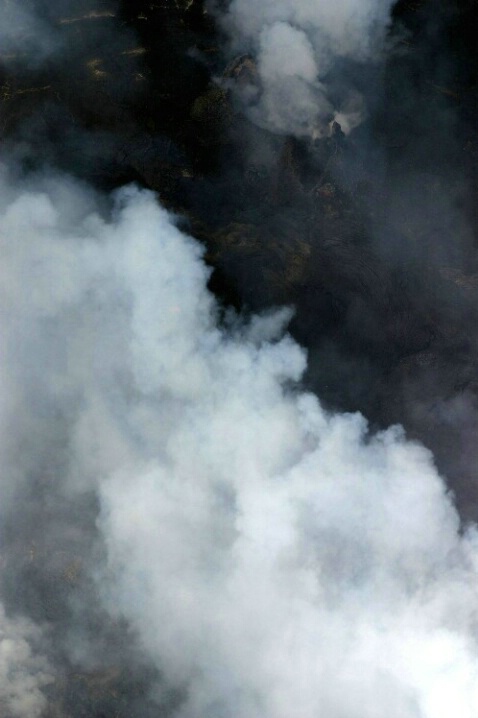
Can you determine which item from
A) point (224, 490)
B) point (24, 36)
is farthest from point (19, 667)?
point (24, 36)

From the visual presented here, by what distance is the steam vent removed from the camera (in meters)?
17.9

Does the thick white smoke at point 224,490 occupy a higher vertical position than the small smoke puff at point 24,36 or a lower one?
lower

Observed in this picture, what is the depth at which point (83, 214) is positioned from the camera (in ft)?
61.3

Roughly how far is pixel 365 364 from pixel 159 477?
7097 mm

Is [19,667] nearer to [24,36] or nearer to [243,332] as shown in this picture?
[243,332]

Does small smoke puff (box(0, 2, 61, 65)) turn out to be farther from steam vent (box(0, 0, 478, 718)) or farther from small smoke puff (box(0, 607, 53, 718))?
small smoke puff (box(0, 607, 53, 718))

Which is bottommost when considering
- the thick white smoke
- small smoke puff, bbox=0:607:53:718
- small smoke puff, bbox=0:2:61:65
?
small smoke puff, bbox=0:607:53:718

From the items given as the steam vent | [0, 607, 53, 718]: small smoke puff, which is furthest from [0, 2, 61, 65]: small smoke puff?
[0, 607, 53, 718]: small smoke puff

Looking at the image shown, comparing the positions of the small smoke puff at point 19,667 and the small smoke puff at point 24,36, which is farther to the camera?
the small smoke puff at point 19,667

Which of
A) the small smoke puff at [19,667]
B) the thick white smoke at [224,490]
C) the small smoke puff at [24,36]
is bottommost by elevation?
the small smoke puff at [19,667]

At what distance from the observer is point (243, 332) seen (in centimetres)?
1834

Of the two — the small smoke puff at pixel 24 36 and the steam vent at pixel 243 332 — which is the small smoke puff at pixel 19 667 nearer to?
the steam vent at pixel 243 332

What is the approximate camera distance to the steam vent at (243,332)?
17.9 m

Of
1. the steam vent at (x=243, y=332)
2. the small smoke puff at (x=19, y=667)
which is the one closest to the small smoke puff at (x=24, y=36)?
the steam vent at (x=243, y=332)
